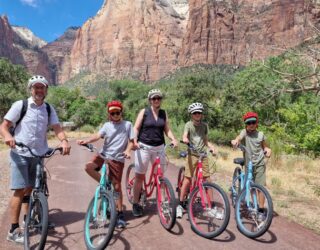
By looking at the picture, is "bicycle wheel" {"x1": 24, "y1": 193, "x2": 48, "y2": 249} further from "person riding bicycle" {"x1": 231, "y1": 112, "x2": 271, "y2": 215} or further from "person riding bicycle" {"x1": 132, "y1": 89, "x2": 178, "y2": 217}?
"person riding bicycle" {"x1": 231, "y1": 112, "x2": 271, "y2": 215}

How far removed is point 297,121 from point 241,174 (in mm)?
12265

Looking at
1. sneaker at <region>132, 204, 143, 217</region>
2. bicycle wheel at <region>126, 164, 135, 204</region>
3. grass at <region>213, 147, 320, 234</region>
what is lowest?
grass at <region>213, 147, 320, 234</region>

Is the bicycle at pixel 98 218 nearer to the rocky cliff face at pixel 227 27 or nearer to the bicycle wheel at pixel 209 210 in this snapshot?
the bicycle wheel at pixel 209 210

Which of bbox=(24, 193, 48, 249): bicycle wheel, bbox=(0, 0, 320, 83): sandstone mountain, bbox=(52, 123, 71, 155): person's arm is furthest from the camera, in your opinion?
bbox=(0, 0, 320, 83): sandstone mountain

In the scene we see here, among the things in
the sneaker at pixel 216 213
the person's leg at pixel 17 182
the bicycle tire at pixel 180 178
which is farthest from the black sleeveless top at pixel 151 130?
the person's leg at pixel 17 182

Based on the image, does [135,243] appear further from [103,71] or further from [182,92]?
[103,71]

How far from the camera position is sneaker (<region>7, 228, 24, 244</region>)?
451 cm

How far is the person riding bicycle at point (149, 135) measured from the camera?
224 inches

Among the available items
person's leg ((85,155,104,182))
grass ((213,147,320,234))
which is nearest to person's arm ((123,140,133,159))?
person's leg ((85,155,104,182))

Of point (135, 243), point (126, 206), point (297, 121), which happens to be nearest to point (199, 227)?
point (135, 243)

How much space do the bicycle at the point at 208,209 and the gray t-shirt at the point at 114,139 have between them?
4.06 ft

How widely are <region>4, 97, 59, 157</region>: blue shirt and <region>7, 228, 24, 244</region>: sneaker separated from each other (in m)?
1.03

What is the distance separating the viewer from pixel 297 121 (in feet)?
55.1

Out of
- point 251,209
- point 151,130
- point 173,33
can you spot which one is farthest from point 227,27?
point 251,209
